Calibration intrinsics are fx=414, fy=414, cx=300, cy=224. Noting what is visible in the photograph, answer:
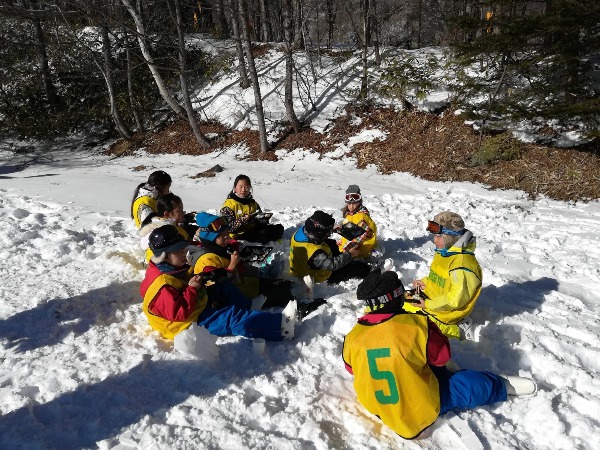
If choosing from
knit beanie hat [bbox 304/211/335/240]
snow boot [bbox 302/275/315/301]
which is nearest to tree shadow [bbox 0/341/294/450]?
snow boot [bbox 302/275/315/301]

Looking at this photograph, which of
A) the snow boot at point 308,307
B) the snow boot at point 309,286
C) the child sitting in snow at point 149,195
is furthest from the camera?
the child sitting in snow at point 149,195

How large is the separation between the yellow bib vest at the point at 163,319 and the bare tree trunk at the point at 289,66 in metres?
10.4

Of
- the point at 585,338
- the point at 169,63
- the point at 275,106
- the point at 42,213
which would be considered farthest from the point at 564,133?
the point at 169,63

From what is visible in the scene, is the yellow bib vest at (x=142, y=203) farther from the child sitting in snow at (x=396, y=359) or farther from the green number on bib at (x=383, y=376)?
the green number on bib at (x=383, y=376)

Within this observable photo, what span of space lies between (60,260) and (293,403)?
4056 millimetres

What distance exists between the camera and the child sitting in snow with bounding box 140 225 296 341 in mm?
3586

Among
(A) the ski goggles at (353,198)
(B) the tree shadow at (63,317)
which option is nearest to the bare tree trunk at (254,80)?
(A) the ski goggles at (353,198)

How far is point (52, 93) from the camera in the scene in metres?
19.2

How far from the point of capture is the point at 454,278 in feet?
12.2

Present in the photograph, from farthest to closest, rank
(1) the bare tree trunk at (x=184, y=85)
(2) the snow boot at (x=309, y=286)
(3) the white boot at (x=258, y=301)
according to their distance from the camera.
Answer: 1. (1) the bare tree trunk at (x=184, y=85)
2. (2) the snow boot at (x=309, y=286)
3. (3) the white boot at (x=258, y=301)

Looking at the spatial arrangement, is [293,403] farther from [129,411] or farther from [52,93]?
[52,93]

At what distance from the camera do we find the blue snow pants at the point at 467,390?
3041 mm

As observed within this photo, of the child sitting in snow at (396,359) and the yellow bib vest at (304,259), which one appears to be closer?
the child sitting in snow at (396,359)

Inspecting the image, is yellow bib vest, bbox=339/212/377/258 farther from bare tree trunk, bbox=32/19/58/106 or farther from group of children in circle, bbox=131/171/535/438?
bare tree trunk, bbox=32/19/58/106
